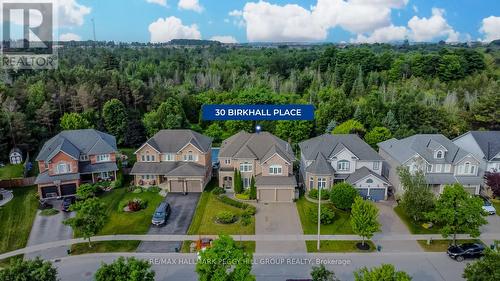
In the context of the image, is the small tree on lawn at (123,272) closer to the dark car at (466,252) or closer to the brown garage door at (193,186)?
the brown garage door at (193,186)

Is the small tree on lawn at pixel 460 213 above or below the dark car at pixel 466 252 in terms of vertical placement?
above

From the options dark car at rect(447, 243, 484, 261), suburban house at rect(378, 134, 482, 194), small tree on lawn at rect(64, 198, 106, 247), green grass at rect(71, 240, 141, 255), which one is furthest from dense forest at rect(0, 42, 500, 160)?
small tree on lawn at rect(64, 198, 106, 247)

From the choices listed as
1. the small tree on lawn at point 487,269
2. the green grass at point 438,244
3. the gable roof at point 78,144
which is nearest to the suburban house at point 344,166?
the green grass at point 438,244

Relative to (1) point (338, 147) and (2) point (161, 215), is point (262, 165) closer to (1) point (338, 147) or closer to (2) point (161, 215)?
(1) point (338, 147)

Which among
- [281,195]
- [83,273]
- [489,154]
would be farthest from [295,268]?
[489,154]

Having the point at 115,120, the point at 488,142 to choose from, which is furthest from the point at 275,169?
the point at 115,120

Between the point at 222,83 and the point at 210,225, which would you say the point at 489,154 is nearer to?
the point at 210,225
